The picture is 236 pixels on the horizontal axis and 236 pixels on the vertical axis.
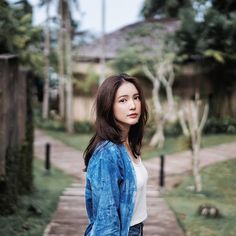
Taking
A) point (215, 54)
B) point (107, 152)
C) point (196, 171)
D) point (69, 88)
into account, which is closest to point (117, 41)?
point (69, 88)

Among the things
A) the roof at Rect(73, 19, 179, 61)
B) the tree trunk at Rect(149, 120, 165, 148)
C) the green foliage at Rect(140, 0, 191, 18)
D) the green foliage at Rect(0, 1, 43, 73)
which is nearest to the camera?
the green foliage at Rect(0, 1, 43, 73)

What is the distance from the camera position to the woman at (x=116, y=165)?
6.70ft

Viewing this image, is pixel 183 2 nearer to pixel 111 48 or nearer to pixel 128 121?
pixel 111 48

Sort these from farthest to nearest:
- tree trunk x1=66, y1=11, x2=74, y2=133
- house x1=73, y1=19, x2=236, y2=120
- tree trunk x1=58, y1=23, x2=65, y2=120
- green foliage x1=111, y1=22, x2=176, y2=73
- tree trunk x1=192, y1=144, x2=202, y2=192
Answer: tree trunk x1=58, y1=23, x2=65, y2=120
house x1=73, y1=19, x2=236, y2=120
tree trunk x1=66, y1=11, x2=74, y2=133
green foliage x1=111, y1=22, x2=176, y2=73
tree trunk x1=192, y1=144, x2=202, y2=192

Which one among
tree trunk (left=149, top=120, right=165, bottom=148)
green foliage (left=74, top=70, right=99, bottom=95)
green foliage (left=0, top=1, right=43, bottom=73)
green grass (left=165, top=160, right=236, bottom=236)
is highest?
green foliage (left=0, top=1, right=43, bottom=73)

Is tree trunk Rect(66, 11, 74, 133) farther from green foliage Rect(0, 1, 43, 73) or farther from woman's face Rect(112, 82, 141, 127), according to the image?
woman's face Rect(112, 82, 141, 127)

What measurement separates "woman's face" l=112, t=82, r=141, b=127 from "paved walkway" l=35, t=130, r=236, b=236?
143 inches

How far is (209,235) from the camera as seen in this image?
5805mm

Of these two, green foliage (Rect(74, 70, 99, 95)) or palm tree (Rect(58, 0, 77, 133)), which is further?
green foliage (Rect(74, 70, 99, 95))

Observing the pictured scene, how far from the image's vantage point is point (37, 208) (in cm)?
648

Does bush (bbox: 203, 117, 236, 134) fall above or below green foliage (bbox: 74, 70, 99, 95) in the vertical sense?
below

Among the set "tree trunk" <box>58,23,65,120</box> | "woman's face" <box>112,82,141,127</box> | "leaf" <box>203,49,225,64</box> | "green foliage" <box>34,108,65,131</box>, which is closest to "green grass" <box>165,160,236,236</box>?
Result: "woman's face" <box>112,82,141,127</box>

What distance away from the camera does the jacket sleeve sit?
203 centimetres

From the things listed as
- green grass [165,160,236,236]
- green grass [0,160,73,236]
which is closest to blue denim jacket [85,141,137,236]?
green grass [0,160,73,236]
